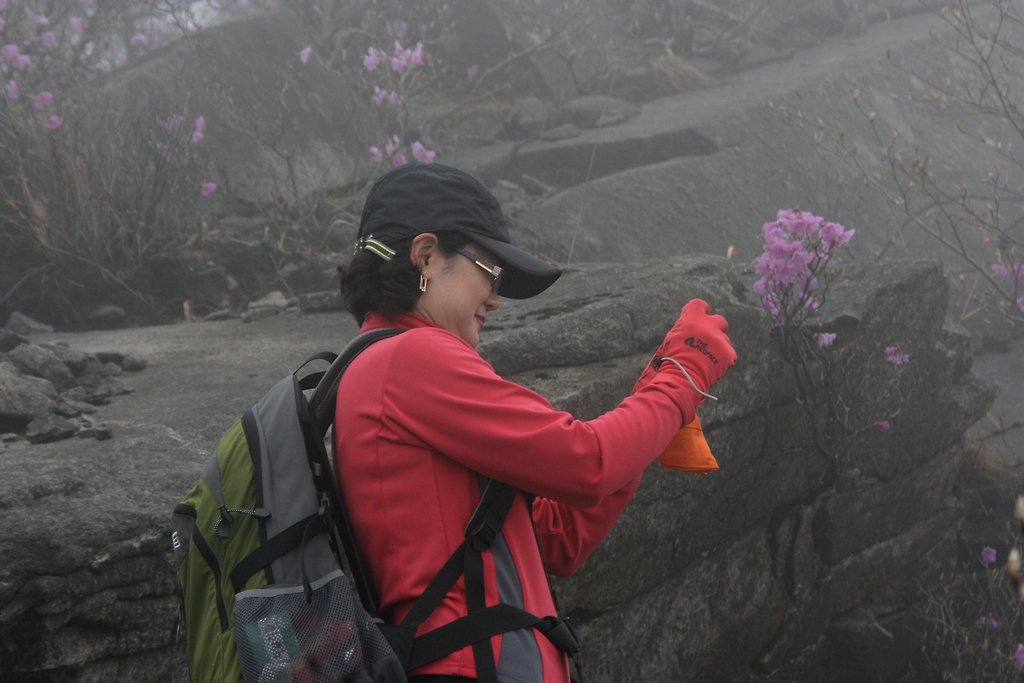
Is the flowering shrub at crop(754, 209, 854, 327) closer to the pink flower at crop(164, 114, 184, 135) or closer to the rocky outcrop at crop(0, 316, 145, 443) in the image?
the rocky outcrop at crop(0, 316, 145, 443)

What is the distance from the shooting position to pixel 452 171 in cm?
201

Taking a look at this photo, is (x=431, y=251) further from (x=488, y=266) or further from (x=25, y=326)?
(x=25, y=326)

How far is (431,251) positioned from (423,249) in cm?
2

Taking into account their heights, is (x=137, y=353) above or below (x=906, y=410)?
above

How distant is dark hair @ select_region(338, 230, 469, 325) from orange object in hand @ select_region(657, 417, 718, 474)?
59 cm

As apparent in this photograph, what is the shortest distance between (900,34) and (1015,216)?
2.36m

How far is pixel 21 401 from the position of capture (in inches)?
128

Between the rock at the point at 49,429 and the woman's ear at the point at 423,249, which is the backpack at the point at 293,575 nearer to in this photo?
the woman's ear at the point at 423,249

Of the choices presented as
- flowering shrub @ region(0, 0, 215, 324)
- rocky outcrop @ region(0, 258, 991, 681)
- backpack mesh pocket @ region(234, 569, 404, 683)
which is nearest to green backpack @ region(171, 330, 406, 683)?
backpack mesh pocket @ region(234, 569, 404, 683)

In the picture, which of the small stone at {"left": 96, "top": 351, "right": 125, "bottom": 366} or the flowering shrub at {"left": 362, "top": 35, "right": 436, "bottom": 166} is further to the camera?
the flowering shrub at {"left": 362, "top": 35, "right": 436, "bottom": 166}

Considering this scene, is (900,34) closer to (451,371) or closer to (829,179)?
(829,179)

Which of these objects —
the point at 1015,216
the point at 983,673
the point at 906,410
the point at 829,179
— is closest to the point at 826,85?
the point at 829,179

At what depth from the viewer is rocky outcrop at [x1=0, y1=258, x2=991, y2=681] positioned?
97.0 inches

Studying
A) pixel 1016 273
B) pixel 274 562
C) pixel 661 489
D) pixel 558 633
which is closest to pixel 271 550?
pixel 274 562
